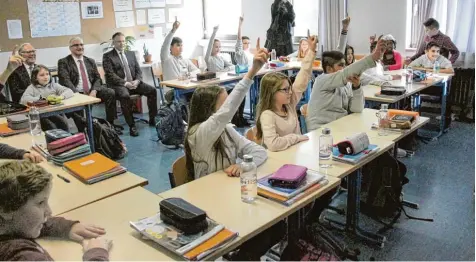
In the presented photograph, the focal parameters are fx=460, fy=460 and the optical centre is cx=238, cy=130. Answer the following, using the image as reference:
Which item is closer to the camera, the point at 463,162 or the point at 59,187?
the point at 59,187

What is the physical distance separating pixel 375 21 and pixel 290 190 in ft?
18.4

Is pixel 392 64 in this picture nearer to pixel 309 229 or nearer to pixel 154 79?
pixel 154 79

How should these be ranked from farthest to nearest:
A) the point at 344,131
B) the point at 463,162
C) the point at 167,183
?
1. the point at 463,162
2. the point at 167,183
3. the point at 344,131

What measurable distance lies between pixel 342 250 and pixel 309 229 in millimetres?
453

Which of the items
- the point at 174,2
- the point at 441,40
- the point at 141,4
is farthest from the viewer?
the point at 174,2

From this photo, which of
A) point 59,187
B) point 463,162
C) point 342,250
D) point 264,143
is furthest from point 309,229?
point 463,162

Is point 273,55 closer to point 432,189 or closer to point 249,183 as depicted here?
point 432,189

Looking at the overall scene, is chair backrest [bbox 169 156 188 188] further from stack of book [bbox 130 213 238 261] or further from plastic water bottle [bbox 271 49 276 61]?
plastic water bottle [bbox 271 49 276 61]

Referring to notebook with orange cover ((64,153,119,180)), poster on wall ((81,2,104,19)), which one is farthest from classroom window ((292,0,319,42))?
notebook with orange cover ((64,153,119,180))

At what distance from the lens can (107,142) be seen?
4906 millimetres

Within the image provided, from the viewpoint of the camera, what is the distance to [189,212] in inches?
69.2

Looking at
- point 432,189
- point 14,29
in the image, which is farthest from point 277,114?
point 14,29

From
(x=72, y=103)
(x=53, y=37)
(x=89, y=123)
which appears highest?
(x=53, y=37)

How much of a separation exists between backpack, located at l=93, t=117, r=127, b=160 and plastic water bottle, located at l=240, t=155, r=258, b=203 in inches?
121
